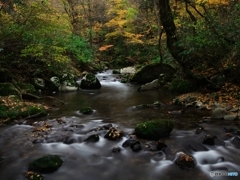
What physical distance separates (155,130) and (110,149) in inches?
47.8

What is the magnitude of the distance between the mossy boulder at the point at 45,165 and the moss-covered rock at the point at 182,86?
26.3 feet

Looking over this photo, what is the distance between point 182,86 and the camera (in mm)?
11961

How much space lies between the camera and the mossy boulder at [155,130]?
611 cm

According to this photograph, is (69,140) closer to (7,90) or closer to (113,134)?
(113,134)

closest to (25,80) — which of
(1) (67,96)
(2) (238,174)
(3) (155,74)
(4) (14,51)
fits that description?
(4) (14,51)

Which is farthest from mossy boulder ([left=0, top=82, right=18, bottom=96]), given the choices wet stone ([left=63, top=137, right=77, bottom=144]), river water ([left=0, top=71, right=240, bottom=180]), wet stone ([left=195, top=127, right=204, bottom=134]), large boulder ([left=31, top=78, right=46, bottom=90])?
wet stone ([left=195, top=127, right=204, bottom=134])

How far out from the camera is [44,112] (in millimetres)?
8695

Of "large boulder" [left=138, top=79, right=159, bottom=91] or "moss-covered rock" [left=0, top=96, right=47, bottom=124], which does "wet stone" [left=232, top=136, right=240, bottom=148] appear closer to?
"moss-covered rock" [left=0, top=96, right=47, bottom=124]

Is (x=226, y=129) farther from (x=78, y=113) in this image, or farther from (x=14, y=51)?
(x=14, y=51)

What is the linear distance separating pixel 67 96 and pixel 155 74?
5949mm

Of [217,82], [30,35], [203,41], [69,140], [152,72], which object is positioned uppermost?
[30,35]

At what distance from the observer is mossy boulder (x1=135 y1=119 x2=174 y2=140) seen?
20.0 feet

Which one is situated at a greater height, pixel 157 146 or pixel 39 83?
pixel 39 83

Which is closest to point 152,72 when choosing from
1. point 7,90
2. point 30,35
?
point 30,35
